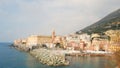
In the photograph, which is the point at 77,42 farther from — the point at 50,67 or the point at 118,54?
the point at 118,54

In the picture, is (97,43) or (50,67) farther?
(97,43)

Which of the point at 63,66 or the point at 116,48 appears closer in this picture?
the point at 116,48

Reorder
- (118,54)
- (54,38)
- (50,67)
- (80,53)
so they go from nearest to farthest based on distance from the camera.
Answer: (118,54) → (50,67) → (80,53) → (54,38)

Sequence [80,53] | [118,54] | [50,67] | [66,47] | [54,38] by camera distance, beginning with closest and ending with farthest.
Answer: [118,54] < [50,67] < [80,53] < [66,47] < [54,38]

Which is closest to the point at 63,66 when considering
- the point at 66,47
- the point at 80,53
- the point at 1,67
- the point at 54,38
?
the point at 1,67

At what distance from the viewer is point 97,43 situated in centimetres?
8094

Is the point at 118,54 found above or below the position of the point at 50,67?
above

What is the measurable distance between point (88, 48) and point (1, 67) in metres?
44.9

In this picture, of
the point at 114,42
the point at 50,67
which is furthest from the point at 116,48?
the point at 50,67

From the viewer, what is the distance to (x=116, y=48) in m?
5.64

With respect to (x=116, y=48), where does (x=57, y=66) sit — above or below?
below

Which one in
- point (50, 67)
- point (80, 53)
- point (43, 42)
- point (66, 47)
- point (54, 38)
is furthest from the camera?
point (43, 42)

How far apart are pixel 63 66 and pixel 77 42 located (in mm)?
44616

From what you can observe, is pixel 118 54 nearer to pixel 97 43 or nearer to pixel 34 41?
pixel 97 43
